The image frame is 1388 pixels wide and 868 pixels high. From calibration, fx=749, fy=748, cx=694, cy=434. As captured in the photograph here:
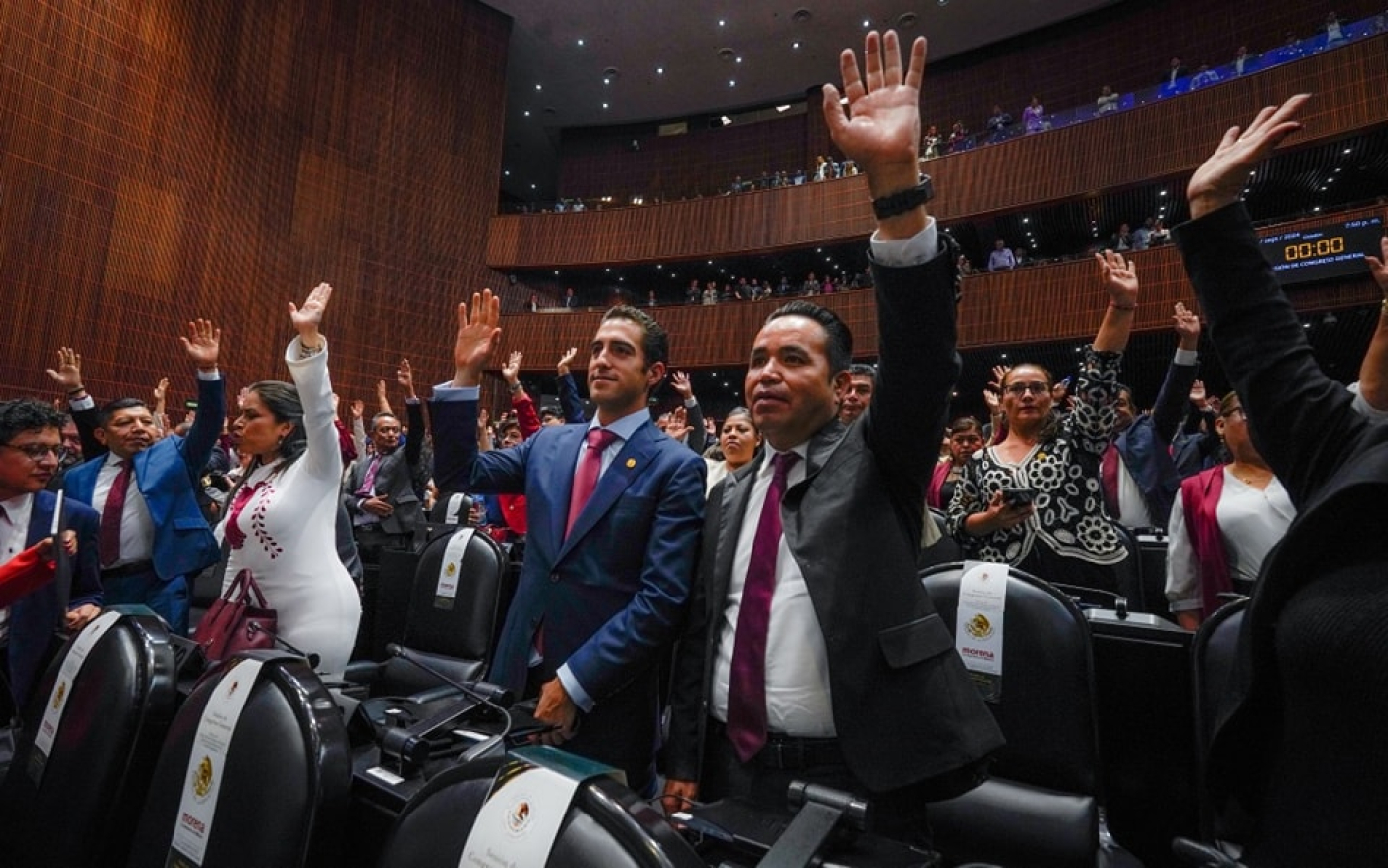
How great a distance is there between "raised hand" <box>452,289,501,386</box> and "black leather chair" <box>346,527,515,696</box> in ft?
2.74

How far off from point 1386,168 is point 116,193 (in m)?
14.6

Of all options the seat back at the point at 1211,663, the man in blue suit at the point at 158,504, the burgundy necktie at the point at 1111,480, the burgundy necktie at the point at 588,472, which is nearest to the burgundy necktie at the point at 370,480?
the man in blue suit at the point at 158,504

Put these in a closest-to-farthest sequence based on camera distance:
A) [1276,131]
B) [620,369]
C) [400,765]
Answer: [400,765], [1276,131], [620,369]

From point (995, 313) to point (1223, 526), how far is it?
7.89 meters

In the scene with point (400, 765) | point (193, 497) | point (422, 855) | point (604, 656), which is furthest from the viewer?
point (193, 497)

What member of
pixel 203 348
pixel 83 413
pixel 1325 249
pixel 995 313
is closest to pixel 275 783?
pixel 203 348

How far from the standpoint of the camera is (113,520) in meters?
2.79

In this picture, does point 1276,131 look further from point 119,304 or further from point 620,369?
point 119,304

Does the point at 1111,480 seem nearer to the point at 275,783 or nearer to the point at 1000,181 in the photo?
the point at 275,783

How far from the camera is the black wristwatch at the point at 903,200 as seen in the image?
1.02 metres

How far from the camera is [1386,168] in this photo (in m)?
8.35

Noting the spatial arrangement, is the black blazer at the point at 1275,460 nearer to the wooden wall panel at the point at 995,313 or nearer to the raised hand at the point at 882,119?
the raised hand at the point at 882,119

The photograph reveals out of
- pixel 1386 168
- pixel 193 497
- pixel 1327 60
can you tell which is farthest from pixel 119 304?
pixel 1386 168

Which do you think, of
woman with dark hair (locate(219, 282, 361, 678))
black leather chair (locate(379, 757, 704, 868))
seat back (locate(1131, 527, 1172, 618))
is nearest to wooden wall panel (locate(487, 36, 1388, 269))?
seat back (locate(1131, 527, 1172, 618))
